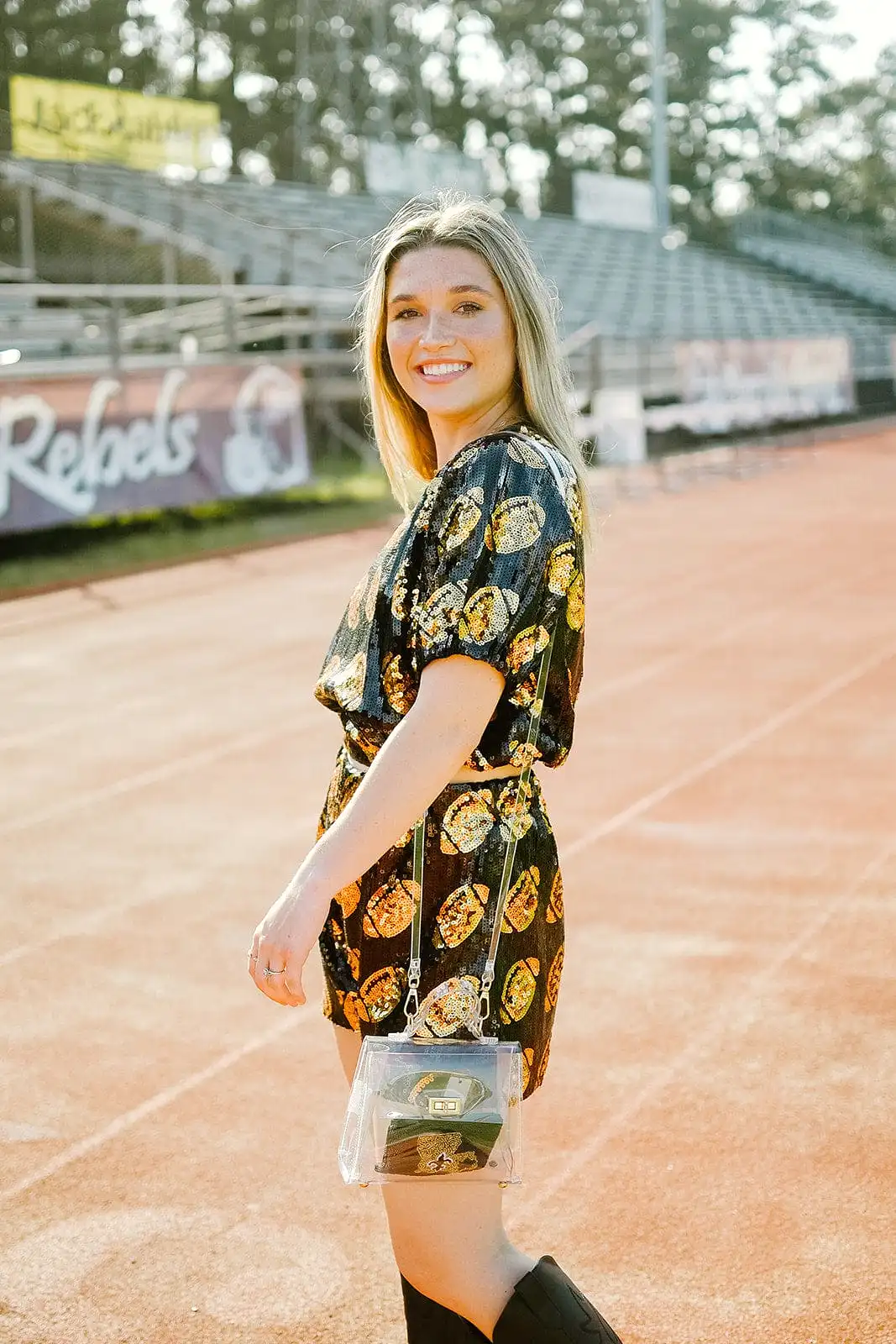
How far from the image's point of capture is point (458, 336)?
2.10m

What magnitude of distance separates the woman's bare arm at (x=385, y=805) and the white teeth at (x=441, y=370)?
17.2 inches

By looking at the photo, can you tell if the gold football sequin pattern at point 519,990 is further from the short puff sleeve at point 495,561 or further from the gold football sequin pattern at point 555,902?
the short puff sleeve at point 495,561

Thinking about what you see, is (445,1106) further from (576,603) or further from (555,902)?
(576,603)

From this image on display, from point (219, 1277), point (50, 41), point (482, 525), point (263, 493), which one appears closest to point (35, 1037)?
point (219, 1277)

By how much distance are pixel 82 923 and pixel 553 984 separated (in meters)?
3.28

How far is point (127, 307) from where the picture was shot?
2394cm

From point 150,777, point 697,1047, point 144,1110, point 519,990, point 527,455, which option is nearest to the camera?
point 527,455

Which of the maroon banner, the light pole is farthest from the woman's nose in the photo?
the light pole

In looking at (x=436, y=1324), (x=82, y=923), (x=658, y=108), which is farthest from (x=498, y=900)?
(x=658, y=108)

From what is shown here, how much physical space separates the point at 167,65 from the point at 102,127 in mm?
19673

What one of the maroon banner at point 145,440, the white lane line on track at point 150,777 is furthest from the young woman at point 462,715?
the maroon banner at point 145,440

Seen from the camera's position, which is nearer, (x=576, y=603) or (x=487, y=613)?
(x=487, y=613)


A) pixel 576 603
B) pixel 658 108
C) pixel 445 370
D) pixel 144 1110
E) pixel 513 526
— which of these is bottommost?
pixel 144 1110

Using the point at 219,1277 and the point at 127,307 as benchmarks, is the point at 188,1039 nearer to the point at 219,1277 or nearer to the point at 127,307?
the point at 219,1277
